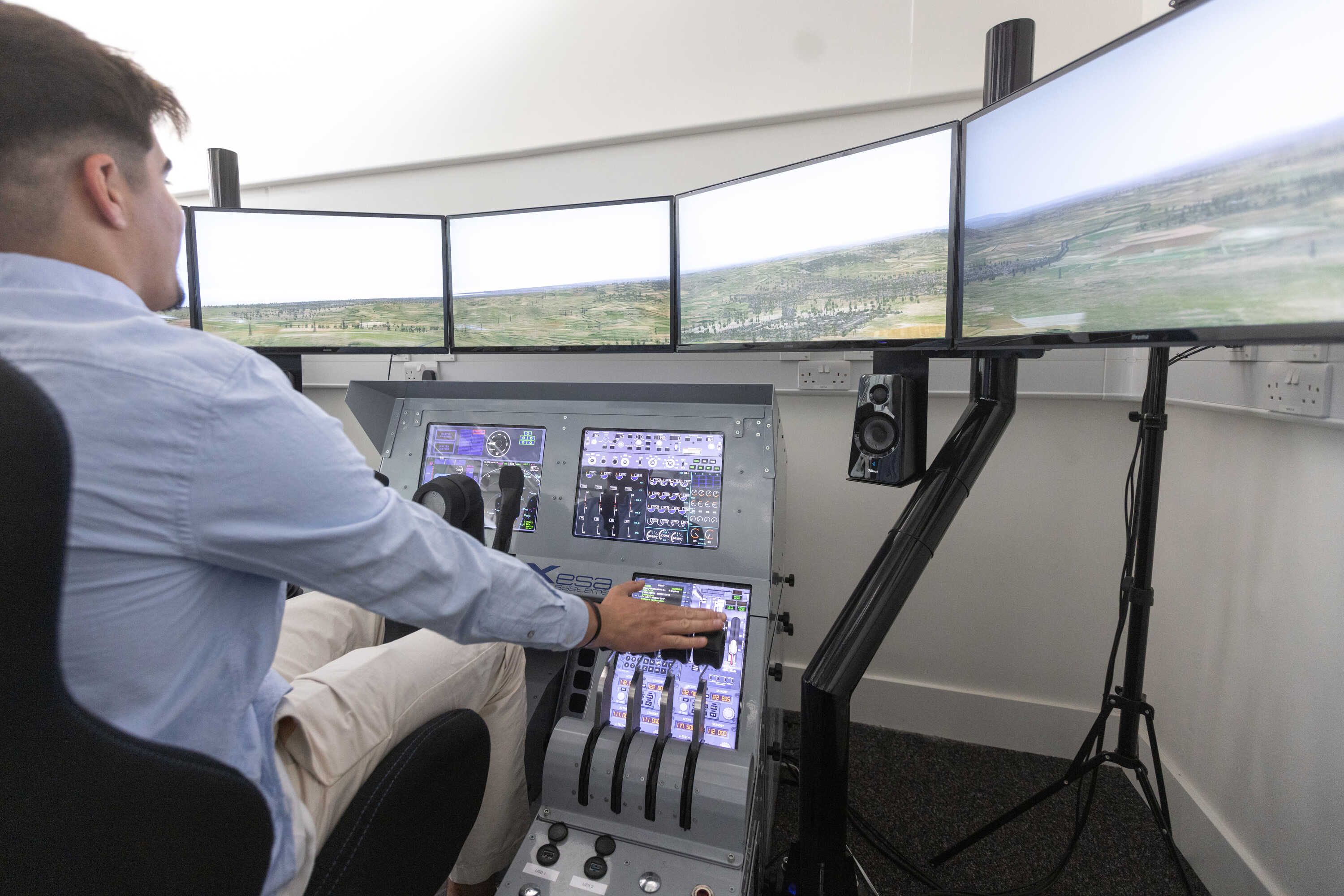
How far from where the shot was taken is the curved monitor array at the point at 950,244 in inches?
26.2

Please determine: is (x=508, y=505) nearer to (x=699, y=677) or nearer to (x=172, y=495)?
(x=699, y=677)

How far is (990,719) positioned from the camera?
186cm

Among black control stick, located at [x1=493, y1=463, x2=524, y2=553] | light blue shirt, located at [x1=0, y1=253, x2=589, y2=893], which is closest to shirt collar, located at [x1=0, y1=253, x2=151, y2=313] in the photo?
light blue shirt, located at [x1=0, y1=253, x2=589, y2=893]

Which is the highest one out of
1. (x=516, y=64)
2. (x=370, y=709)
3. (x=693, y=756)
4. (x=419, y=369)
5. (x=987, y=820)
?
(x=516, y=64)

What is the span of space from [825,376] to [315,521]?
1.50m

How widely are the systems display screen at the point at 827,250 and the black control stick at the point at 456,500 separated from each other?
0.65 metres

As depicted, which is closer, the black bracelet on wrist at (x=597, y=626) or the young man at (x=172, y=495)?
the young man at (x=172, y=495)

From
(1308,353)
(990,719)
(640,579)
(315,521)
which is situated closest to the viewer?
(315,521)

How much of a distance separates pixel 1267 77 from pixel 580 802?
1322 mm

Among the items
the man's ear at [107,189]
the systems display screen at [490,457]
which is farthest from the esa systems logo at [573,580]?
the man's ear at [107,189]

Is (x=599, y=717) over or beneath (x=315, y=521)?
beneath

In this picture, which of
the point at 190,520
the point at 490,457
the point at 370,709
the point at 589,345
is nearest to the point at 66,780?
the point at 190,520

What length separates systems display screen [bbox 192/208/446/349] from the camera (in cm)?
186

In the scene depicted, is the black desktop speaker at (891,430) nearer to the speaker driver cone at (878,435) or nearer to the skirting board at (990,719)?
the speaker driver cone at (878,435)
